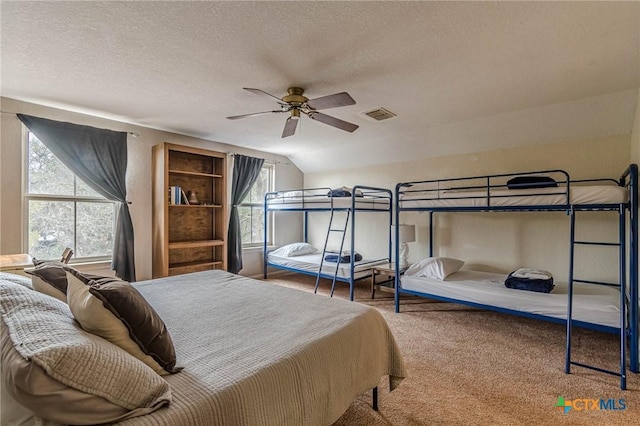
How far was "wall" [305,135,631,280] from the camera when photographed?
133 inches

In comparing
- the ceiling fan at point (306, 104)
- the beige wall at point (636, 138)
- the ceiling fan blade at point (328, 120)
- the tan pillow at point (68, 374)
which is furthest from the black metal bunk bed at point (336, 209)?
the tan pillow at point (68, 374)

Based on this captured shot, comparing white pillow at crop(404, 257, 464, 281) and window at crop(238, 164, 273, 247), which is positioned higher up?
window at crop(238, 164, 273, 247)

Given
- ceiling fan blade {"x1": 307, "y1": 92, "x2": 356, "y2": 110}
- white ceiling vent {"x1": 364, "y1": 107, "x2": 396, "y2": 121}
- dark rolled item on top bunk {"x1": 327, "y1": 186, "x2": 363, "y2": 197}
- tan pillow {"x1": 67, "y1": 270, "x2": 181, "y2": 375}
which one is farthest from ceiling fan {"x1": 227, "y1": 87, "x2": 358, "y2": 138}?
tan pillow {"x1": 67, "y1": 270, "x2": 181, "y2": 375}

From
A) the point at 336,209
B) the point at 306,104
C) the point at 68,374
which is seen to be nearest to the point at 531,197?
the point at 306,104

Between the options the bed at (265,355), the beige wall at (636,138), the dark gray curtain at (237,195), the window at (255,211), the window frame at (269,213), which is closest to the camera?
the bed at (265,355)

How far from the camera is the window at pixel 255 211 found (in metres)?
5.54

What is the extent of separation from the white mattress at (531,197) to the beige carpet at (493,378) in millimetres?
1365

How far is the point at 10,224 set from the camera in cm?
312

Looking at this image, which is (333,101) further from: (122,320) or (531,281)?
(531,281)

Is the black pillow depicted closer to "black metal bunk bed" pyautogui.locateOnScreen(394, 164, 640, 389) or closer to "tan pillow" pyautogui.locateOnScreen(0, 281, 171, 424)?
"black metal bunk bed" pyautogui.locateOnScreen(394, 164, 640, 389)

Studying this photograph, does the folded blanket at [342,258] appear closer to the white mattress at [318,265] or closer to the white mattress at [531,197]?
the white mattress at [318,265]

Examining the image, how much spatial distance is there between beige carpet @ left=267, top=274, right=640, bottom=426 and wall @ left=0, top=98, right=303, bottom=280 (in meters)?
3.36

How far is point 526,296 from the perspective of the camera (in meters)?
2.88

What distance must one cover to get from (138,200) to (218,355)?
11.4ft
